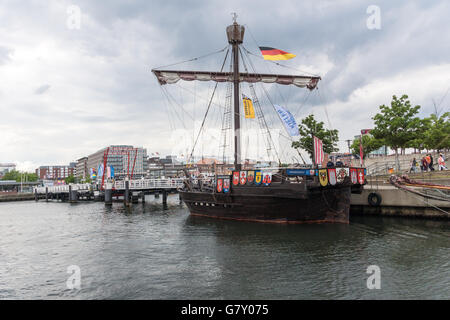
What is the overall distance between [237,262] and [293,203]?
8509mm

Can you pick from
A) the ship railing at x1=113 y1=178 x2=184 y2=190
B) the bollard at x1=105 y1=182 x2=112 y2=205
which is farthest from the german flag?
the bollard at x1=105 y1=182 x2=112 y2=205

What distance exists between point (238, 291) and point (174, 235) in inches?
409

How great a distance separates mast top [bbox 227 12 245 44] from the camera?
96.3 feet

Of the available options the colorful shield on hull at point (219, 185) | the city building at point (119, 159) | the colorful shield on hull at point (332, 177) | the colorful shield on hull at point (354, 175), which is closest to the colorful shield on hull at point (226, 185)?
the colorful shield on hull at point (219, 185)

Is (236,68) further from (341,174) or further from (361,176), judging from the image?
(361,176)

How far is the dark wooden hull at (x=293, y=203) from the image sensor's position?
66.3ft

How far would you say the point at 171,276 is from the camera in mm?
11594

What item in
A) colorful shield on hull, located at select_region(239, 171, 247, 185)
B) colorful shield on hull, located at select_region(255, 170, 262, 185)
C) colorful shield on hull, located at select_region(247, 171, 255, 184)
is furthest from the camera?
colorful shield on hull, located at select_region(239, 171, 247, 185)

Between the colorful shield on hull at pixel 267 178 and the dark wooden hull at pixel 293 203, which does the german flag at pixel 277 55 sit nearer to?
the colorful shield on hull at pixel 267 178

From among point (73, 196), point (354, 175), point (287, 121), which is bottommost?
point (73, 196)

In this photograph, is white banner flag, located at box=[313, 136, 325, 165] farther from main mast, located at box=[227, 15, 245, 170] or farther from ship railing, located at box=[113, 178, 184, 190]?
ship railing, located at box=[113, 178, 184, 190]

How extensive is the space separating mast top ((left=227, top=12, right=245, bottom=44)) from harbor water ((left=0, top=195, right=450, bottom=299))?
1777 cm

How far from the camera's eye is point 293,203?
20500mm

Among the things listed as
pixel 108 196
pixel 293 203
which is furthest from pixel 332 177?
pixel 108 196
